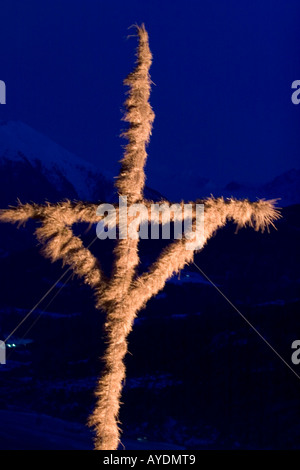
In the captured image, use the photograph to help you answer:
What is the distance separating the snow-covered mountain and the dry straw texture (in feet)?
168

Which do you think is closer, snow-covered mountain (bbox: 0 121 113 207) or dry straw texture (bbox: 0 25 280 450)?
dry straw texture (bbox: 0 25 280 450)

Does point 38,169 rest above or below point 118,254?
above

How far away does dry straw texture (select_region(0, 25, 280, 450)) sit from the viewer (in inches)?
134

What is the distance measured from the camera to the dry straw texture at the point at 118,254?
3.41 m

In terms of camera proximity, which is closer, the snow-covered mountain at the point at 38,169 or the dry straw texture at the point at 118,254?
the dry straw texture at the point at 118,254

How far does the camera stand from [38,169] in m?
64.2

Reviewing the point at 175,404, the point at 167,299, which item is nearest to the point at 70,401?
the point at 175,404

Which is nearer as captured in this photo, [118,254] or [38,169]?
[118,254]

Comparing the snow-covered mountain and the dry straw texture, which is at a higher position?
the snow-covered mountain

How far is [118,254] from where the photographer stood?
3549mm

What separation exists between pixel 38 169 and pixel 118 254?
62.7m

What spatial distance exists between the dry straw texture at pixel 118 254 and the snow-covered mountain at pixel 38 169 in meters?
51.2

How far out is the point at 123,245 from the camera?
11.6 feet

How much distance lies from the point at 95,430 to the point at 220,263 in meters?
49.4
